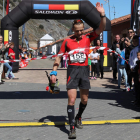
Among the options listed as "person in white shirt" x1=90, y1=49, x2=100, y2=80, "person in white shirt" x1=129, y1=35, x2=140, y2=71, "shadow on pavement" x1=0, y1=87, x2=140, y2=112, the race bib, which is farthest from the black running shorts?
"person in white shirt" x1=90, y1=49, x2=100, y2=80

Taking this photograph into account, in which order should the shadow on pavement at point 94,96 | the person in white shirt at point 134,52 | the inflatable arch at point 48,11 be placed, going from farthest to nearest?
the inflatable arch at point 48,11 → the shadow on pavement at point 94,96 → the person in white shirt at point 134,52

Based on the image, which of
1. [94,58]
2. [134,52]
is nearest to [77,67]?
[134,52]

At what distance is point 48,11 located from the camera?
55.6 feet

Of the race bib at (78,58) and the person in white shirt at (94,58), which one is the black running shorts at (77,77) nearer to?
the race bib at (78,58)

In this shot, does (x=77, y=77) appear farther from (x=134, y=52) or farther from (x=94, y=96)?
(x=94, y=96)

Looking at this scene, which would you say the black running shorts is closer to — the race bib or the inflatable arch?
the race bib

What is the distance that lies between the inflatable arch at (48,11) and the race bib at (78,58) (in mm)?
12334

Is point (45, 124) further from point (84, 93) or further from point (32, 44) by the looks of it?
point (32, 44)

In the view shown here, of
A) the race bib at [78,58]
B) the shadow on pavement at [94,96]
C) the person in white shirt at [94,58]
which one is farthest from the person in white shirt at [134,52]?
the person in white shirt at [94,58]

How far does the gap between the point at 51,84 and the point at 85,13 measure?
12.6m

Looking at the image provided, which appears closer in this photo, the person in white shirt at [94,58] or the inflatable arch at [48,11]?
the person in white shirt at [94,58]

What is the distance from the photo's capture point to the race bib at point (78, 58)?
474cm

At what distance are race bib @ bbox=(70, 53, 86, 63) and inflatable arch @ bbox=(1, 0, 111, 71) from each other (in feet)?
40.5

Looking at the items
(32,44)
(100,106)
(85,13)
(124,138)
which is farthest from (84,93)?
(32,44)
